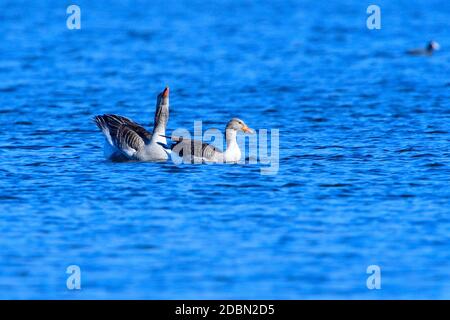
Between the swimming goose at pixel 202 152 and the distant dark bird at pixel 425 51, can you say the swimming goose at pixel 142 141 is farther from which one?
the distant dark bird at pixel 425 51

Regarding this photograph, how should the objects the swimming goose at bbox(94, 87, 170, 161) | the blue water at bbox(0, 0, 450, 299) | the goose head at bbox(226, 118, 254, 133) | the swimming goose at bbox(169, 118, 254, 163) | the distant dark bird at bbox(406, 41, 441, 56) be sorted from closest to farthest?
1. the blue water at bbox(0, 0, 450, 299)
2. the swimming goose at bbox(169, 118, 254, 163)
3. the swimming goose at bbox(94, 87, 170, 161)
4. the goose head at bbox(226, 118, 254, 133)
5. the distant dark bird at bbox(406, 41, 441, 56)

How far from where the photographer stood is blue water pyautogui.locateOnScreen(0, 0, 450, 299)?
36.0 feet

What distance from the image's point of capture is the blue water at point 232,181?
36.0ft

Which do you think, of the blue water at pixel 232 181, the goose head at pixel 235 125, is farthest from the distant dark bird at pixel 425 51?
the goose head at pixel 235 125

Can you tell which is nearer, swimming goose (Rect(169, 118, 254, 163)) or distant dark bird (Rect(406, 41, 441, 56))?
swimming goose (Rect(169, 118, 254, 163))

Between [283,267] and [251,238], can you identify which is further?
[251,238]

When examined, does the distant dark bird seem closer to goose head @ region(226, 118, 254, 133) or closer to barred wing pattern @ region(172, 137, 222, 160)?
goose head @ region(226, 118, 254, 133)

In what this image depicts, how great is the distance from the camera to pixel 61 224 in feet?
42.1

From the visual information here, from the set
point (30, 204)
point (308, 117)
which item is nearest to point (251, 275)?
point (30, 204)

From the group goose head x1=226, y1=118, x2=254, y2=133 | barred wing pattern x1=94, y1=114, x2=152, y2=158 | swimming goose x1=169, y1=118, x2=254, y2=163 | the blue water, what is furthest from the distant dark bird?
barred wing pattern x1=94, y1=114, x2=152, y2=158

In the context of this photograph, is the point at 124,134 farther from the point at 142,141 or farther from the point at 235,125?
the point at 235,125

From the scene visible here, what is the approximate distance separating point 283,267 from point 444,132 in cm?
967

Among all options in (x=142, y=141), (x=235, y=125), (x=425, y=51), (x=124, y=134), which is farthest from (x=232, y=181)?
(x=425, y=51)
